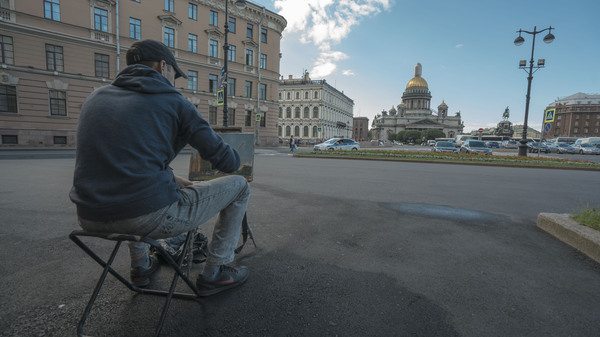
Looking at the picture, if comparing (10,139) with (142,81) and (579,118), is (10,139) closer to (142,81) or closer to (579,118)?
(142,81)

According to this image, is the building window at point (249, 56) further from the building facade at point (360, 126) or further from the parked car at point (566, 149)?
the building facade at point (360, 126)

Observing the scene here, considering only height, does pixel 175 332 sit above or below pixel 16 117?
below

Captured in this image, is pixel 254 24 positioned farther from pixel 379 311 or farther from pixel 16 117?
pixel 379 311

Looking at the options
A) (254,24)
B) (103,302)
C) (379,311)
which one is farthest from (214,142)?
(254,24)

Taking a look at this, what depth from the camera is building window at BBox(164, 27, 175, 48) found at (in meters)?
28.4

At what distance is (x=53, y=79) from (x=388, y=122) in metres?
116

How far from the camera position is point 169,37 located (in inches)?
1131

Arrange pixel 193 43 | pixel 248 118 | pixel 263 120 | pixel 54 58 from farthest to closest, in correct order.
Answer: pixel 263 120, pixel 248 118, pixel 193 43, pixel 54 58

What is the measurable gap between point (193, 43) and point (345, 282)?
32821 millimetres

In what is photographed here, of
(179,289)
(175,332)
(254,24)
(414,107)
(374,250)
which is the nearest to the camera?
(175,332)

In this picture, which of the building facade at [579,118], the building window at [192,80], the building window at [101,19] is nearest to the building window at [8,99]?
the building window at [101,19]

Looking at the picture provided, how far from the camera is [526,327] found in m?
2.02

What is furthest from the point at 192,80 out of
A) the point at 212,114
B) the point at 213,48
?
the point at 213,48

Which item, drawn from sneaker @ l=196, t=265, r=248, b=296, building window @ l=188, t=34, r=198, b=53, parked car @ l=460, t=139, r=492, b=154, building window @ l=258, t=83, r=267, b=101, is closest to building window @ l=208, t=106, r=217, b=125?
building window @ l=188, t=34, r=198, b=53
